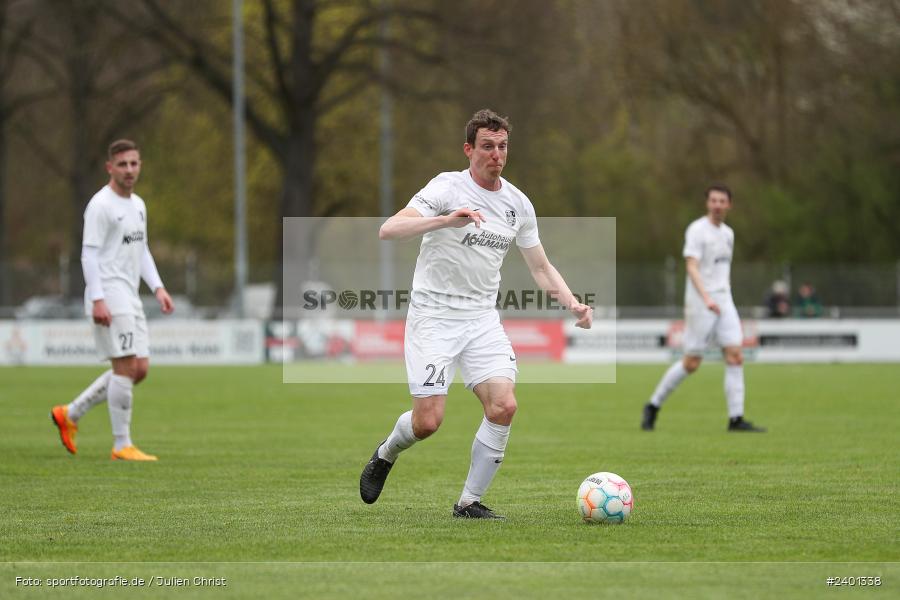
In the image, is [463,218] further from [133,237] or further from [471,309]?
[133,237]

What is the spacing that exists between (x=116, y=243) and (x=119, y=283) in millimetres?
342

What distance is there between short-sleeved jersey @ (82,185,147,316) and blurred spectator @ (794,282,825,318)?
986 inches

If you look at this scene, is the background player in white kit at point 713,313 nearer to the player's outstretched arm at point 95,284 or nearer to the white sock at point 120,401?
the white sock at point 120,401

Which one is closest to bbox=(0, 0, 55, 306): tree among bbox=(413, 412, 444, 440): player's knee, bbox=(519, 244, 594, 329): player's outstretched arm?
bbox=(519, 244, 594, 329): player's outstretched arm

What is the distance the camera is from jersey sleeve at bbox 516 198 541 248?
882cm

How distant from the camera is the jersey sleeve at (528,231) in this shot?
882 cm

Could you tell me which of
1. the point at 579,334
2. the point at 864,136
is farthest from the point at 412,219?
the point at 864,136

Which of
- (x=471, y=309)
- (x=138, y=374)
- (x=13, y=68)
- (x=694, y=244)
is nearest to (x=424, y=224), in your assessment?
(x=471, y=309)

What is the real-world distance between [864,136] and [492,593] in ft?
122

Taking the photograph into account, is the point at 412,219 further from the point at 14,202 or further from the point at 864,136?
the point at 14,202

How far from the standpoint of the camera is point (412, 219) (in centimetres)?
800

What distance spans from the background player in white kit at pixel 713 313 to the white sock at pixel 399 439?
714 cm

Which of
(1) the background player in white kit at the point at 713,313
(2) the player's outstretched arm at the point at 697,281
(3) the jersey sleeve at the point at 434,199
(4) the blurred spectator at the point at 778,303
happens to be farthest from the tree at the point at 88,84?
(3) the jersey sleeve at the point at 434,199

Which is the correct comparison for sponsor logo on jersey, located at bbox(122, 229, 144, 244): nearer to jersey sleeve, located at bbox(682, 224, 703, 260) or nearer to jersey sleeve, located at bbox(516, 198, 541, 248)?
jersey sleeve, located at bbox(516, 198, 541, 248)
